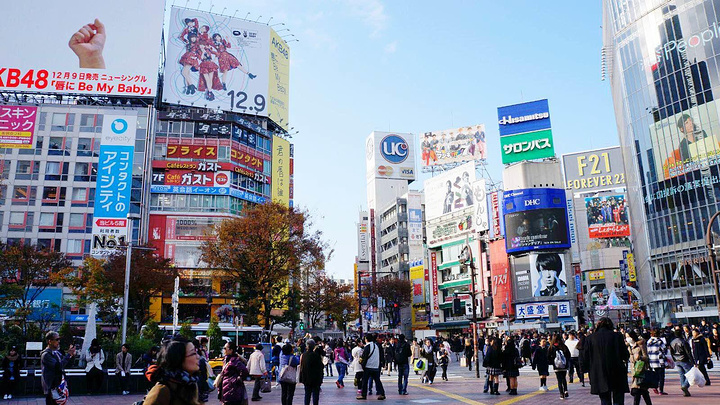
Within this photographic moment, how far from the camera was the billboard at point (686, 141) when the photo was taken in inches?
1810

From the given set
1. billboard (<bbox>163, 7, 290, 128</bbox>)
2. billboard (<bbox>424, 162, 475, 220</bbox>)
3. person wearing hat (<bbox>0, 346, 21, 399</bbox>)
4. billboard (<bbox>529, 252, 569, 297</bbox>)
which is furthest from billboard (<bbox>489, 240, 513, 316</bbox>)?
person wearing hat (<bbox>0, 346, 21, 399</bbox>)

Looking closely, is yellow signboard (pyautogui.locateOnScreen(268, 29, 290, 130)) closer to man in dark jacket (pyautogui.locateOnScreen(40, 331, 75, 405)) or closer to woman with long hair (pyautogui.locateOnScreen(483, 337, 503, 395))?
woman with long hair (pyautogui.locateOnScreen(483, 337, 503, 395))

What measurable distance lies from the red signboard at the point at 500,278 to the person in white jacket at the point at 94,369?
5171cm

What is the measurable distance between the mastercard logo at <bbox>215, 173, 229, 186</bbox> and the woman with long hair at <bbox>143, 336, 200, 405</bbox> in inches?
2019

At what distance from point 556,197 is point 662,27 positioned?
19807 millimetres

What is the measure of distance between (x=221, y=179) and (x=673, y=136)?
41868 millimetres

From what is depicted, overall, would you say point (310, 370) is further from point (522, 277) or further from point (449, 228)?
point (449, 228)

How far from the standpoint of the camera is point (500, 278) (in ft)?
212

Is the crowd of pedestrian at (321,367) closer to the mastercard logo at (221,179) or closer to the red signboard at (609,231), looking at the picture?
the mastercard logo at (221,179)

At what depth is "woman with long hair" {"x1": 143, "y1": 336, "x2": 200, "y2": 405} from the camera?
369 centimetres

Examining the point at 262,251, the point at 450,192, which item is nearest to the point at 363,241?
the point at 450,192

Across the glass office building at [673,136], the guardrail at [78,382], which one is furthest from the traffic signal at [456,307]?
the glass office building at [673,136]

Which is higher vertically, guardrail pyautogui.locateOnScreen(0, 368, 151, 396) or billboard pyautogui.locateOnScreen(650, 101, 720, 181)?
billboard pyautogui.locateOnScreen(650, 101, 720, 181)

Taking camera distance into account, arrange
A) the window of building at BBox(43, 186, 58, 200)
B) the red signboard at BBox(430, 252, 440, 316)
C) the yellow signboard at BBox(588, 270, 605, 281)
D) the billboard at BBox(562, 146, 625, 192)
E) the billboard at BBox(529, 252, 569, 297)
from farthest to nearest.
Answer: the billboard at BBox(562, 146, 625, 192) → the yellow signboard at BBox(588, 270, 605, 281) → the red signboard at BBox(430, 252, 440, 316) → the billboard at BBox(529, 252, 569, 297) → the window of building at BBox(43, 186, 58, 200)
